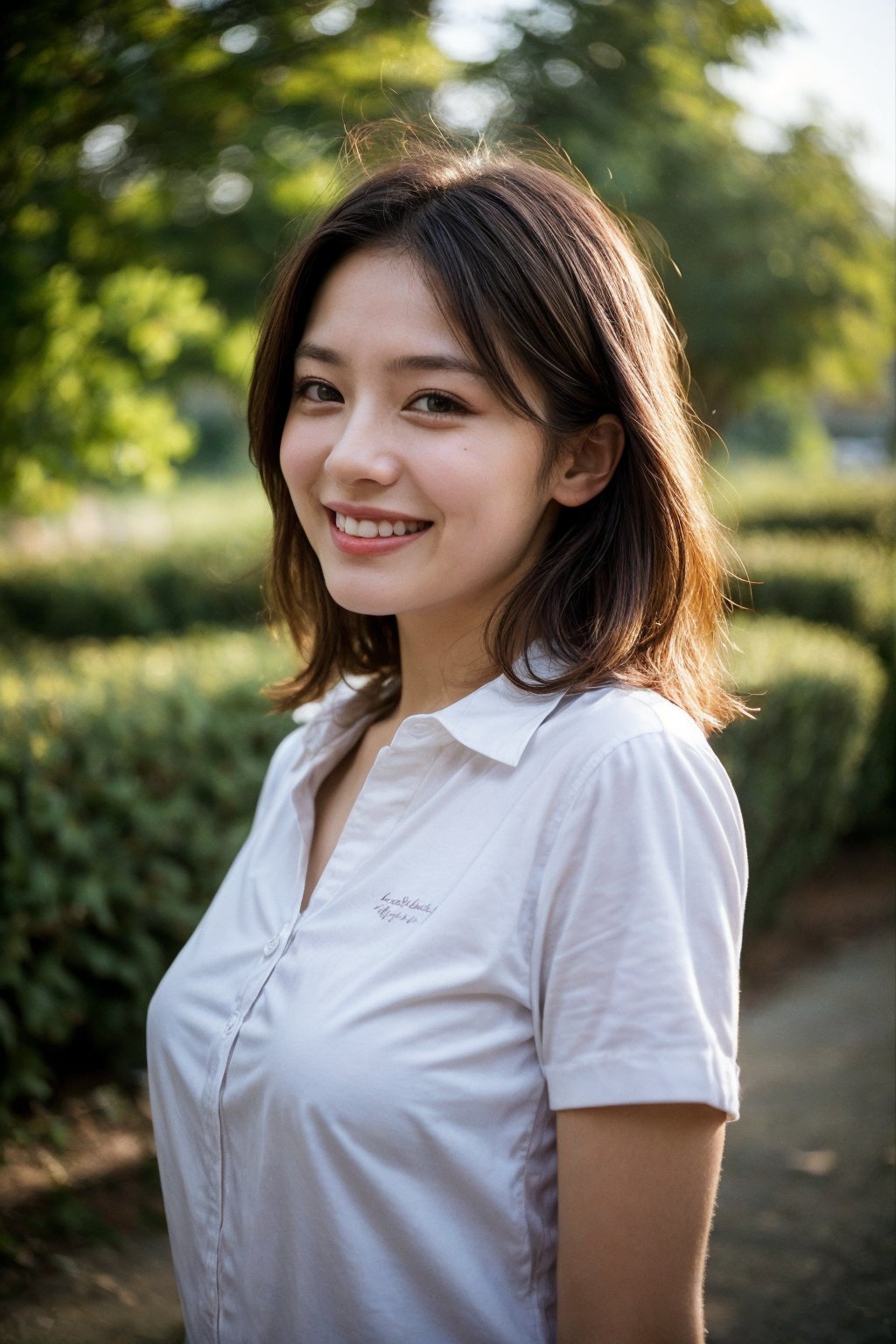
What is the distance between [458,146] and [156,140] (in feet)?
10.3

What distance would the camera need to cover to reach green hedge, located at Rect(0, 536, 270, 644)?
845 centimetres

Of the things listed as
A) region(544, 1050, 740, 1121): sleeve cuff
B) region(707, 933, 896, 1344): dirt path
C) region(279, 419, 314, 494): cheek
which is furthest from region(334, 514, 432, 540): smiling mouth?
region(707, 933, 896, 1344): dirt path

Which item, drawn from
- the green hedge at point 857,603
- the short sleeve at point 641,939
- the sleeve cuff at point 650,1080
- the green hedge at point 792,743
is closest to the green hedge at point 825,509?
the green hedge at point 857,603

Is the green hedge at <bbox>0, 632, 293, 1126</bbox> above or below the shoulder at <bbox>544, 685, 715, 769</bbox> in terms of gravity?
below

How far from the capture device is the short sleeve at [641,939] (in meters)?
1.26

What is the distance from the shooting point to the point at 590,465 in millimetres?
1674

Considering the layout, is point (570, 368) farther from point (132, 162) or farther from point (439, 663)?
point (132, 162)

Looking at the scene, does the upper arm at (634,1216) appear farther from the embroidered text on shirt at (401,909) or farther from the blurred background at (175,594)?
the blurred background at (175,594)

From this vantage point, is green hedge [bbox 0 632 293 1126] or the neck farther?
green hedge [bbox 0 632 293 1126]

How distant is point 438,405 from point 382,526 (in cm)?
18

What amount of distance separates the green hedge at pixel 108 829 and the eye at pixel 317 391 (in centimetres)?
196

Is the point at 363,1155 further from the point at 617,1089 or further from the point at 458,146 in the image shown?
the point at 458,146

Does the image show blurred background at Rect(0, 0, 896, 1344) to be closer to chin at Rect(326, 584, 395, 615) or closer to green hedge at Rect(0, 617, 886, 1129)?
green hedge at Rect(0, 617, 886, 1129)

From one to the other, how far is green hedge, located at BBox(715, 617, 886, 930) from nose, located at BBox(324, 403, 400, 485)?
327cm
